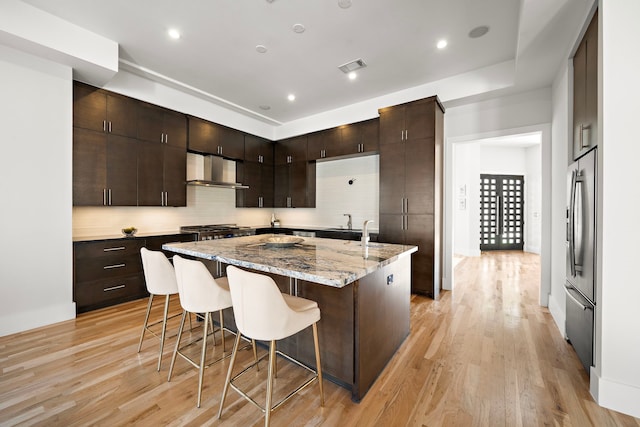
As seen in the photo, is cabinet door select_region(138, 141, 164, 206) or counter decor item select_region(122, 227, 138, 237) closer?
counter decor item select_region(122, 227, 138, 237)

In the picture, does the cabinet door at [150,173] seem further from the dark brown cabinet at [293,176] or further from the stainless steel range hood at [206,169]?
the dark brown cabinet at [293,176]

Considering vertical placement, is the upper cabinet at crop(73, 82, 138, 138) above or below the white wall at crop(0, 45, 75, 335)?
above

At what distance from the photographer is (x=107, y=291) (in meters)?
3.35

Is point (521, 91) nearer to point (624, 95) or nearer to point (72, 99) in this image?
point (624, 95)

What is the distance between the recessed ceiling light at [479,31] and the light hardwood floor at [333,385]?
312 centimetres

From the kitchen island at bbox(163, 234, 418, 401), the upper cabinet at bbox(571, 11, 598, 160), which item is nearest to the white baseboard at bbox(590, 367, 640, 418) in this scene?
the kitchen island at bbox(163, 234, 418, 401)

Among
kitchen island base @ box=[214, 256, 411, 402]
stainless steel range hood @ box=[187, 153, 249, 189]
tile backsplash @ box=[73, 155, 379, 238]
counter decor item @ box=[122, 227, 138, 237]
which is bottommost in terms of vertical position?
kitchen island base @ box=[214, 256, 411, 402]

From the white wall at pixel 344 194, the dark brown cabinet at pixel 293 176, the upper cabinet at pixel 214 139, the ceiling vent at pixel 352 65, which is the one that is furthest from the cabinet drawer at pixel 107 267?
the ceiling vent at pixel 352 65

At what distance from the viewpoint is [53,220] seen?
2.94 m

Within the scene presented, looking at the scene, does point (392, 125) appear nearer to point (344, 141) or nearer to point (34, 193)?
point (344, 141)

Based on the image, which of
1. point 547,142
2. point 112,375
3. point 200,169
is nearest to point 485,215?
point 547,142

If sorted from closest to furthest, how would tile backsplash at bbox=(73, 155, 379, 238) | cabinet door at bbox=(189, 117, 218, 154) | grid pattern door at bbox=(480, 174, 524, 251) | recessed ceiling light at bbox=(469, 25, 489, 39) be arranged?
recessed ceiling light at bbox=(469, 25, 489, 39), tile backsplash at bbox=(73, 155, 379, 238), cabinet door at bbox=(189, 117, 218, 154), grid pattern door at bbox=(480, 174, 524, 251)

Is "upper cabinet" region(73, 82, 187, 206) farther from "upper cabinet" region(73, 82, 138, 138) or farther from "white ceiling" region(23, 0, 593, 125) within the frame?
"white ceiling" region(23, 0, 593, 125)

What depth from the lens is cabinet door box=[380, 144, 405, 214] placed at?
13.0 ft
